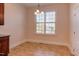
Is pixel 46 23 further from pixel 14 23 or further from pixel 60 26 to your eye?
pixel 14 23

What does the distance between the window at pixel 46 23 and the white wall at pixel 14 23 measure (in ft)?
2.61

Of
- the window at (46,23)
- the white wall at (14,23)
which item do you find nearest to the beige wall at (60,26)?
the window at (46,23)

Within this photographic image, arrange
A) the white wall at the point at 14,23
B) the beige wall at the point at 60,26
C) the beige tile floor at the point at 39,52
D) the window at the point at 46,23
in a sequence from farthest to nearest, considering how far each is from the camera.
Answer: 1. the window at the point at 46,23
2. the beige wall at the point at 60,26
3. the white wall at the point at 14,23
4. the beige tile floor at the point at 39,52

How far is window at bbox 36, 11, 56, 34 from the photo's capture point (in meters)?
6.41

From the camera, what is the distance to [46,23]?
21.6ft

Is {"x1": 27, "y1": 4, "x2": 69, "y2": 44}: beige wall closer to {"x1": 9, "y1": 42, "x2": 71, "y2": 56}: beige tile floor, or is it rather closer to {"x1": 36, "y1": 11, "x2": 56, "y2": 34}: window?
{"x1": 36, "y1": 11, "x2": 56, "y2": 34}: window

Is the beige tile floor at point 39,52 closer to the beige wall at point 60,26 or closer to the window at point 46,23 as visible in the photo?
the beige wall at point 60,26

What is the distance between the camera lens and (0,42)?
3.33m

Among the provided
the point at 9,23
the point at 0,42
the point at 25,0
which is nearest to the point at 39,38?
the point at 9,23

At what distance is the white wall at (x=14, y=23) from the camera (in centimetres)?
484

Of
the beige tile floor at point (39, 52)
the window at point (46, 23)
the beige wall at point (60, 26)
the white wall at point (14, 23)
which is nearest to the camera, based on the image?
the beige tile floor at point (39, 52)

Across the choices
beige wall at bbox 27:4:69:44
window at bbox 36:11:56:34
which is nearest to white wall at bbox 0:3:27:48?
window at bbox 36:11:56:34

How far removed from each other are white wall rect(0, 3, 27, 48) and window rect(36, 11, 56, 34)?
80 centimetres

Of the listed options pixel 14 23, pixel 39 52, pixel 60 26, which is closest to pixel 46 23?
pixel 60 26
